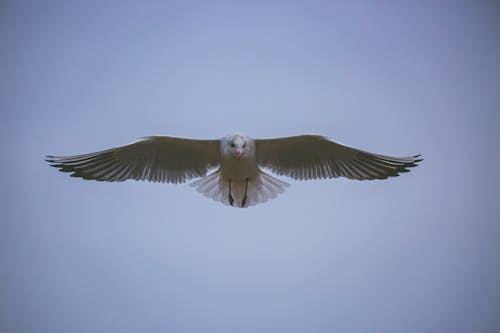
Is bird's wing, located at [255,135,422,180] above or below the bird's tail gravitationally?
above

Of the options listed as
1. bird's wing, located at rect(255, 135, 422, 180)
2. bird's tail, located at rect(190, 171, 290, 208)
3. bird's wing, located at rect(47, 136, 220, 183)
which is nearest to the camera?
bird's wing, located at rect(47, 136, 220, 183)

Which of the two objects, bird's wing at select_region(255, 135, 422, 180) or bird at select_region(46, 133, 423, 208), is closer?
bird at select_region(46, 133, 423, 208)

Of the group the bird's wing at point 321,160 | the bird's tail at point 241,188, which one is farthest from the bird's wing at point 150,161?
the bird's wing at point 321,160

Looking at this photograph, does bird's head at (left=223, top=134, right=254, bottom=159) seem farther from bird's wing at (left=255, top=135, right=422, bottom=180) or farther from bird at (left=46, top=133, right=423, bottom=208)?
bird's wing at (left=255, top=135, right=422, bottom=180)

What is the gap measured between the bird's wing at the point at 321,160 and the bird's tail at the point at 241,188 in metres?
0.14

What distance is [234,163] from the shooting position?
4430mm

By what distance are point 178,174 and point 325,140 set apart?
4.23 feet

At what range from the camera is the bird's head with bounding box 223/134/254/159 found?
4258 mm

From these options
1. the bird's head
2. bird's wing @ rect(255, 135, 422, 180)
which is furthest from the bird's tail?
the bird's head

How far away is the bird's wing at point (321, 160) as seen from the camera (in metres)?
4.54

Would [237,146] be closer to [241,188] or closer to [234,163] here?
[234,163]

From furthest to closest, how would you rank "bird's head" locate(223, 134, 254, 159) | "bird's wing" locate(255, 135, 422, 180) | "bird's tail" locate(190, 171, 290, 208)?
"bird's tail" locate(190, 171, 290, 208), "bird's wing" locate(255, 135, 422, 180), "bird's head" locate(223, 134, 254, 159)

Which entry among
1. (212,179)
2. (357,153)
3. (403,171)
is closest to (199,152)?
(212,179)

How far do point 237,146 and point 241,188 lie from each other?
0.61 m
